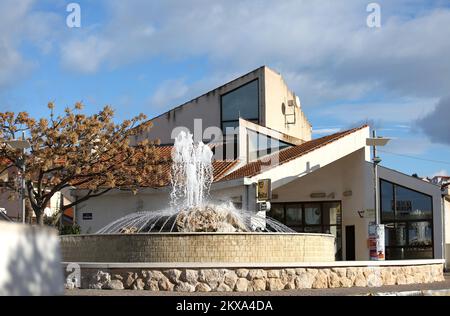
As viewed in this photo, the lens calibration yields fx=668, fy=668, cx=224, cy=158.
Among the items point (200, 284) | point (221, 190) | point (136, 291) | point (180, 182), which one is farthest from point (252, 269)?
point (180, 182)

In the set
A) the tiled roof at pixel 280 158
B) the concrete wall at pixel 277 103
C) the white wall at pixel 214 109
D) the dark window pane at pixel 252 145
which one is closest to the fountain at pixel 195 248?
the tiled roof at pixel 280 158

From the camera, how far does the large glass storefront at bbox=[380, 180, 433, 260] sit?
30.0 meters

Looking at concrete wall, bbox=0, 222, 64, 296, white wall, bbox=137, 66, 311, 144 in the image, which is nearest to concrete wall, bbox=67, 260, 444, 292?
concrete wall, bbox=0, 222, 64, 296

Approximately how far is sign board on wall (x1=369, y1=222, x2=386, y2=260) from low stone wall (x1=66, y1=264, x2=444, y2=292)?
5295mm

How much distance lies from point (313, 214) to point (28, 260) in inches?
1151

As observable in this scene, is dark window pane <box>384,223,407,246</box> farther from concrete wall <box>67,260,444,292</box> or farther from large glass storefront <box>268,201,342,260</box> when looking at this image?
concrete wall <box>67,260,444,292</box>

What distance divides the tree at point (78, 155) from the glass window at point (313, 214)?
27.2 feet

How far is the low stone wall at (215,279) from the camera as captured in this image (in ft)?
47.8

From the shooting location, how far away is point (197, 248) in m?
15.1

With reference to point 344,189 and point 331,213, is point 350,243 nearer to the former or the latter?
point 331,213

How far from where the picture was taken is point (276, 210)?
33.6m
